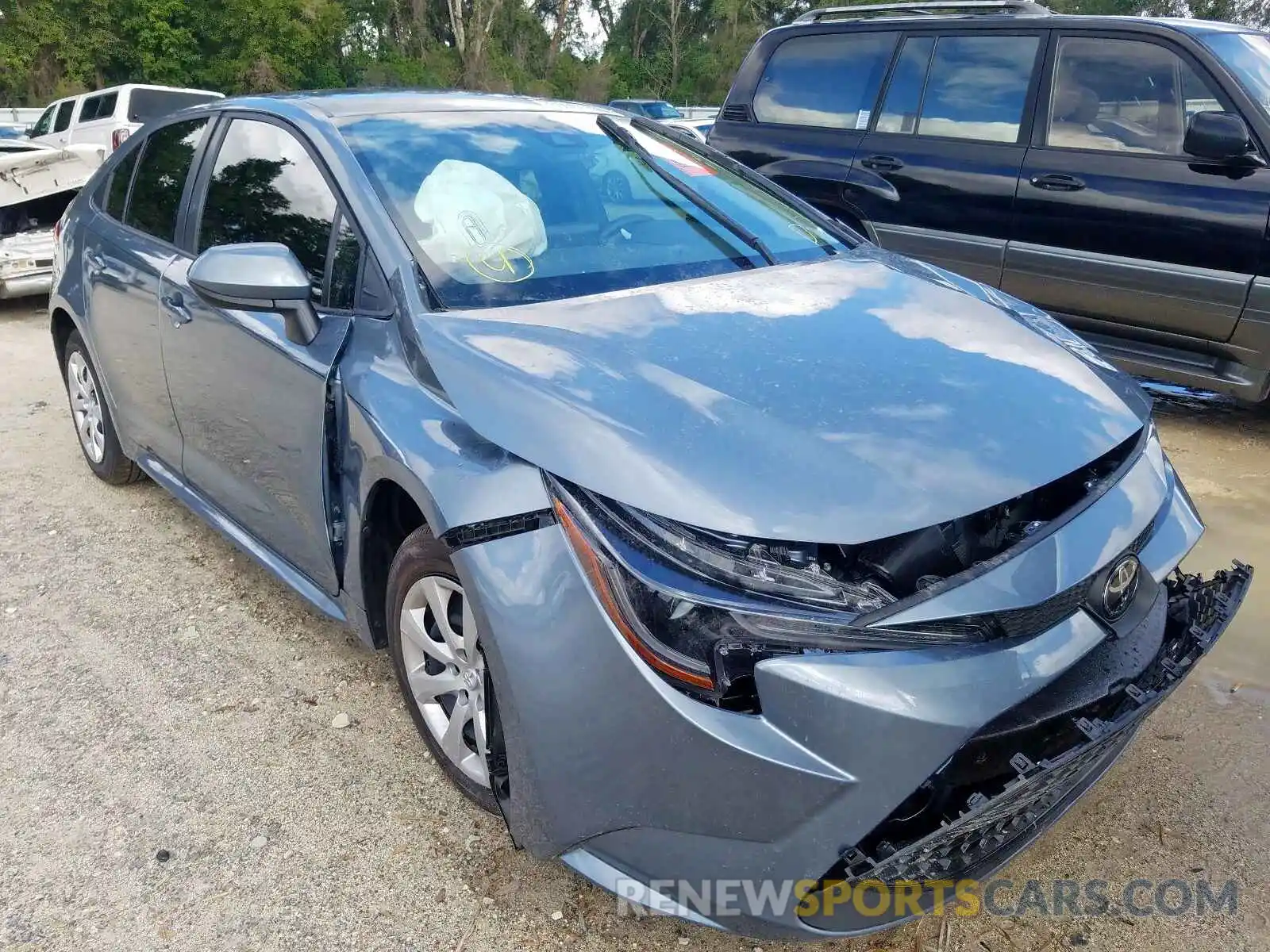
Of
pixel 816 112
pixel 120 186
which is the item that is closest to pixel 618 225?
pixel 120 186

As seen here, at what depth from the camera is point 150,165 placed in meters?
3.70

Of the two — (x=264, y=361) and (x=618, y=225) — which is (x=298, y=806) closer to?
(x=264, y=361)

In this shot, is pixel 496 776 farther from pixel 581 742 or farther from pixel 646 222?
pixel 646 222

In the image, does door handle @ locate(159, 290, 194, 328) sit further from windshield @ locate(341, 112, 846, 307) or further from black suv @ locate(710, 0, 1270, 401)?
black suv @ locate(710, 0, 1270, 401)

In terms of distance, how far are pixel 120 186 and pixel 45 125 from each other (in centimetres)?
1323

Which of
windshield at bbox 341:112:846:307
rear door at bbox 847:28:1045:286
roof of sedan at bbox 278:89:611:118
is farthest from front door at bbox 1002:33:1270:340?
roof of sedan at bbox 278:89:611:118

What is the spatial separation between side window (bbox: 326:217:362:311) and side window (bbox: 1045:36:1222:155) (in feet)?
12.4

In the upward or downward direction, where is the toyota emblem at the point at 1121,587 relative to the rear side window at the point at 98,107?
upward

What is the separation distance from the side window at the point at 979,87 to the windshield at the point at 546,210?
2.40 meters

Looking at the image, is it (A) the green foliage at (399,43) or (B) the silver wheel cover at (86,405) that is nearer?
(B) the silver wheel cover at (86,405)

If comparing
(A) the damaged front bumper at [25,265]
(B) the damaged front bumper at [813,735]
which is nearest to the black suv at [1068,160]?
(B) the damaged front bumper at [813,735]

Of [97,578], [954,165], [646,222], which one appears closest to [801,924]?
[646,222]

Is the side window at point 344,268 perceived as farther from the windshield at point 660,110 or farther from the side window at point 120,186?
the windshield at point 660,110

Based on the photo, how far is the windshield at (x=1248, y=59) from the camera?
438 centimetres
